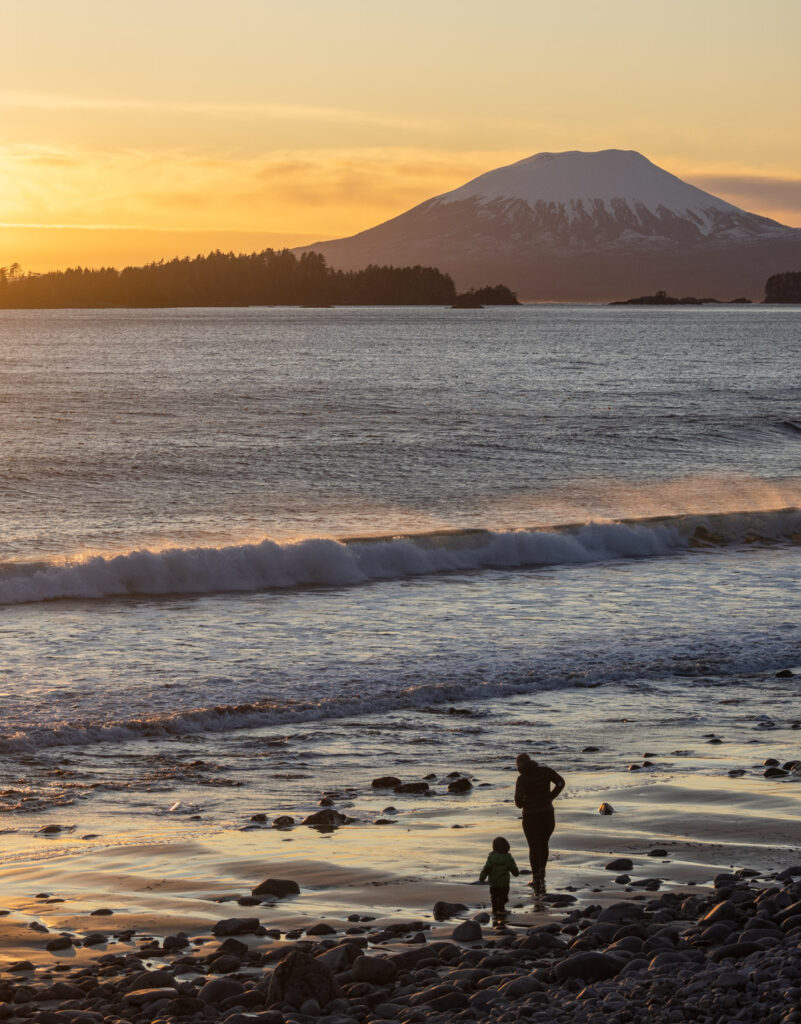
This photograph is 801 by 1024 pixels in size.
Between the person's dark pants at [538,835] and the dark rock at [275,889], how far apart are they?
1914 millimetres

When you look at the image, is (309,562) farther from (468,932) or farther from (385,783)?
(468,932)

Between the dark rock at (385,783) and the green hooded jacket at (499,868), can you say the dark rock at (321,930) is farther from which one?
the dark rock at (385,783)

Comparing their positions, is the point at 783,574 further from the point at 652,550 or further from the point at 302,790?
the point at 302,790

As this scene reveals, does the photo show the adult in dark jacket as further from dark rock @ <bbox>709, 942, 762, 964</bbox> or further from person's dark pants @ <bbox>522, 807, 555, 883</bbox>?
dark rock @ <bbox>709, 942, 762, 964</bbox>

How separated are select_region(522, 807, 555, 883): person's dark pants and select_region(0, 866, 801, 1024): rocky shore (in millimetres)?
769

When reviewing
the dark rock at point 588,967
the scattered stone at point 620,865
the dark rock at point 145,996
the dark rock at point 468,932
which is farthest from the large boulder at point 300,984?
the scattered stone at point 620,865

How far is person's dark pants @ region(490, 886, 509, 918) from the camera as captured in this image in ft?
30.2

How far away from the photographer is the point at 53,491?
40.6m

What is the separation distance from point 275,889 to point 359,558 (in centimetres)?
2038

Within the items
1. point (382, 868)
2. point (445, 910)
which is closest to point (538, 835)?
point (445, 910)

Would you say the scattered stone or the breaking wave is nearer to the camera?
the scattered stone

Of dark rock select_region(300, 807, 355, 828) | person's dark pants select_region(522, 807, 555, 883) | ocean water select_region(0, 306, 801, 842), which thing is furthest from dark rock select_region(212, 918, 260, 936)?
ocean water select_region(0, 306, 801, 842)

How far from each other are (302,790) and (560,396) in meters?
71.9

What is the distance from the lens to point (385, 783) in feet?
42.8
